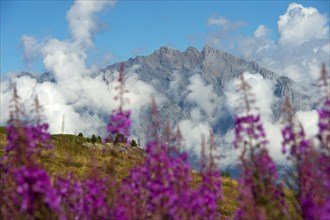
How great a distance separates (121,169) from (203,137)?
1965cm

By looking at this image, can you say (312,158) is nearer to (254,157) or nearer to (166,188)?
(254,157)

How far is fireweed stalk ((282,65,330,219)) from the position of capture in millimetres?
7047

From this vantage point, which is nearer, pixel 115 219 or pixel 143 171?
pixel 115 219

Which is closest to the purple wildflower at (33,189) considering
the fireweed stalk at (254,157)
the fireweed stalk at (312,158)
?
the fireweed stalk at (254,157)

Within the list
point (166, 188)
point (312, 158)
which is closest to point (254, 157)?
point (312, 158)

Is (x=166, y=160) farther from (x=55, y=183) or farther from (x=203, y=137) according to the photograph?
(x=55, y=183)

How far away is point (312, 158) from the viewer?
721 centimetres

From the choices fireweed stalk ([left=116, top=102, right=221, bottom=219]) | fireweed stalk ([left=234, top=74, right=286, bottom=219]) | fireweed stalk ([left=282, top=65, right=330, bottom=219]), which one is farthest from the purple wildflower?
fireweed stalk ([left=282, top=65, right=330, bottom=219])

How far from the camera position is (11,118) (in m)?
7.50

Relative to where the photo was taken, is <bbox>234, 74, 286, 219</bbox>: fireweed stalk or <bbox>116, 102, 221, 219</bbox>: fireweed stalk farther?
<bbox>234, 74, 286, 219</bbox>: fireweed stalk

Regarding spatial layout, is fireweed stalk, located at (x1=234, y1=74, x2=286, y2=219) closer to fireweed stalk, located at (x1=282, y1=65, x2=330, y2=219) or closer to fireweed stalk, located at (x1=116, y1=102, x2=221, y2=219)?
fireweed stalk, located at (x1=282, y1=65, x2=330, y2=219)

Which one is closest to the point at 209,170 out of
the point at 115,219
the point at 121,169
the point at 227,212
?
the point at 115,219

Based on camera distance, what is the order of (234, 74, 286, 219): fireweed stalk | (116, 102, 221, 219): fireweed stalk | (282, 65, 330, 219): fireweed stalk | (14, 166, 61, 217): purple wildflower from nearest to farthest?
(14, 166, 61, 217): purple wildflower → (282, 65, 330, 219): fireweed stalk → (116, 102, 221, 219): fireweed stalk → (234, 74, 286, 219): fireweed stalk

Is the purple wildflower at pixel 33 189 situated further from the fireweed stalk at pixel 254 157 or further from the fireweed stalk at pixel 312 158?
the fireweed stalk at pixel 312 158
